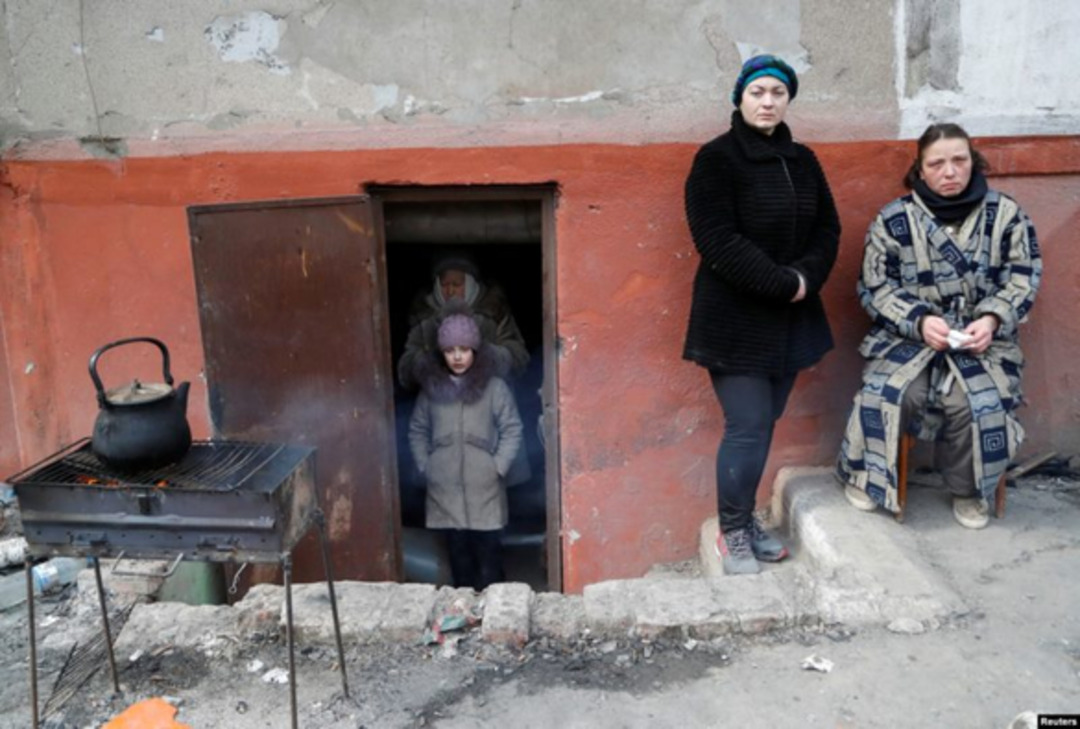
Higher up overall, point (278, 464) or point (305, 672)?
point (278, 464)

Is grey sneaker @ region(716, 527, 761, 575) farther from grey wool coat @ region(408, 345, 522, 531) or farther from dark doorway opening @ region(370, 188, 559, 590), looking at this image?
grey wool coat @ region(408, 345, 522, 531)

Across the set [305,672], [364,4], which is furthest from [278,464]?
[364,4]

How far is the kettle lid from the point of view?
2.91 meters

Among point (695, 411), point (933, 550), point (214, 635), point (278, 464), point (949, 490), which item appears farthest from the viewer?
point (695, 411)

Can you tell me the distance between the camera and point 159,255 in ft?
15.3

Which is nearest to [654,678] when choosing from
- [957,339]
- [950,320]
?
[957,339]

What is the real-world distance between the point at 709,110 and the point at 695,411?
151cm

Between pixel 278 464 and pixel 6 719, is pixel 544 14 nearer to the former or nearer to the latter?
pixel 278 464

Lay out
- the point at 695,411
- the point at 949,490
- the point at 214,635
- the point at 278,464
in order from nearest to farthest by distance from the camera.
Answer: the point at 278,464, the point at 214,635, the point at 949,490, the point at 695,411

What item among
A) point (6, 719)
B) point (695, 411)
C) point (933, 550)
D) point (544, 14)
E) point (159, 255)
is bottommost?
point (6, 719)

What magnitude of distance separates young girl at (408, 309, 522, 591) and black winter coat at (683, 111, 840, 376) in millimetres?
1504

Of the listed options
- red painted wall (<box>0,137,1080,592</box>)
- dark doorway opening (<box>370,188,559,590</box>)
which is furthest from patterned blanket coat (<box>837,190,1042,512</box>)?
dark doorway opening (<box>370,188,559,590</box>)

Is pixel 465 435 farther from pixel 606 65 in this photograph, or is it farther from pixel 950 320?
pixel 950 320

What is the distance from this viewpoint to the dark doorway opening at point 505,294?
4.65 metres
